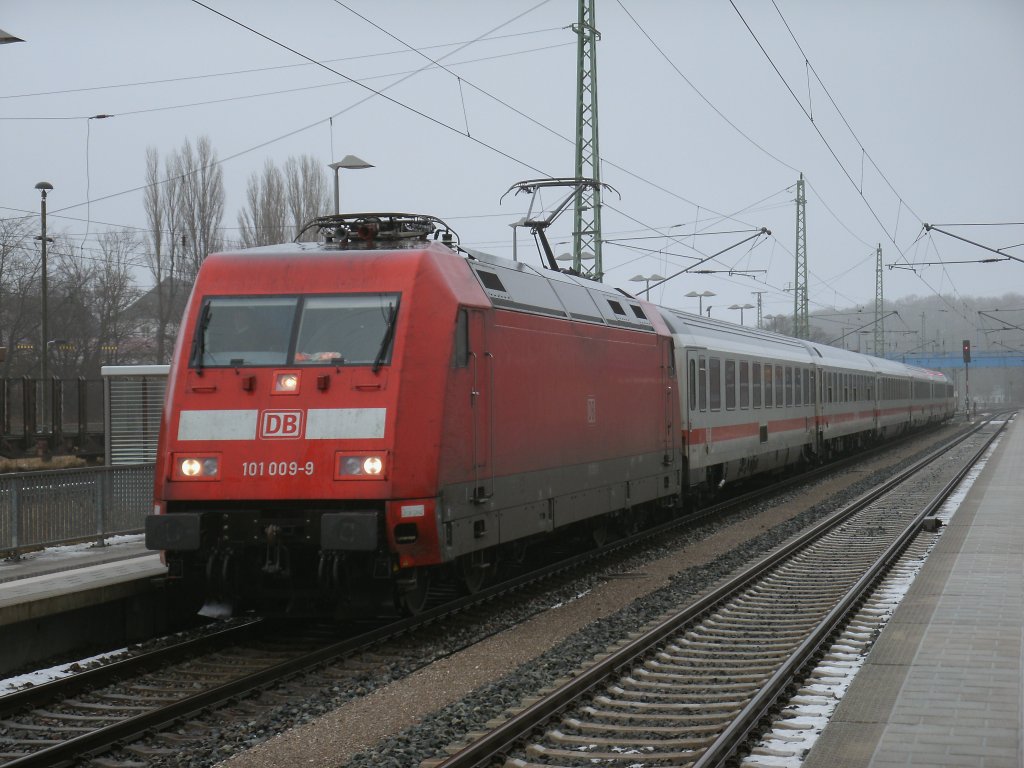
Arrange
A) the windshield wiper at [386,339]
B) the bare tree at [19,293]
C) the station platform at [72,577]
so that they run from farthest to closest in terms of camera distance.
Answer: the bare tree at [19,293] → the windshield wiper at [386,339] → the station platform at [72,577]

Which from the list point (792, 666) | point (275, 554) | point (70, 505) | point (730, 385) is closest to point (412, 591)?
point (275, 554)

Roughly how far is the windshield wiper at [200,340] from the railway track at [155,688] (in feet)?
7.67

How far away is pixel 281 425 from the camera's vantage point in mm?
9719

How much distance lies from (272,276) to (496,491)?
9.29ft

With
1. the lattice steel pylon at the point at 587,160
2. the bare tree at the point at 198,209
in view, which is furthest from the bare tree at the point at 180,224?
the lattice steel pylon at the point at 587,160

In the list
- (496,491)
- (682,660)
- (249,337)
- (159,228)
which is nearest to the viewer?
(682,660)

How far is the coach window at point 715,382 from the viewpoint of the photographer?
66.6ft

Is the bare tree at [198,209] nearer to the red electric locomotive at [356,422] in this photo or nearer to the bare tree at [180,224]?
the bare tree at [180,224]

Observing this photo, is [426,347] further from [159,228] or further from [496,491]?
[159,228]

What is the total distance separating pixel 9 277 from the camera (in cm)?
4322

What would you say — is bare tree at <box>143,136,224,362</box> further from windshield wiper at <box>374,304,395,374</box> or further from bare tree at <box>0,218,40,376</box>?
windshield wiper at <box>374,304,395,374</box>

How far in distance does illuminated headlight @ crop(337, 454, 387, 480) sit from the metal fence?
6.10 m

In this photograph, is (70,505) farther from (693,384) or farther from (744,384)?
(744,384)

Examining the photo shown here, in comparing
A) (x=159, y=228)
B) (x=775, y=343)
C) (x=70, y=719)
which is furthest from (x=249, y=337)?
(x=159, y=228)
